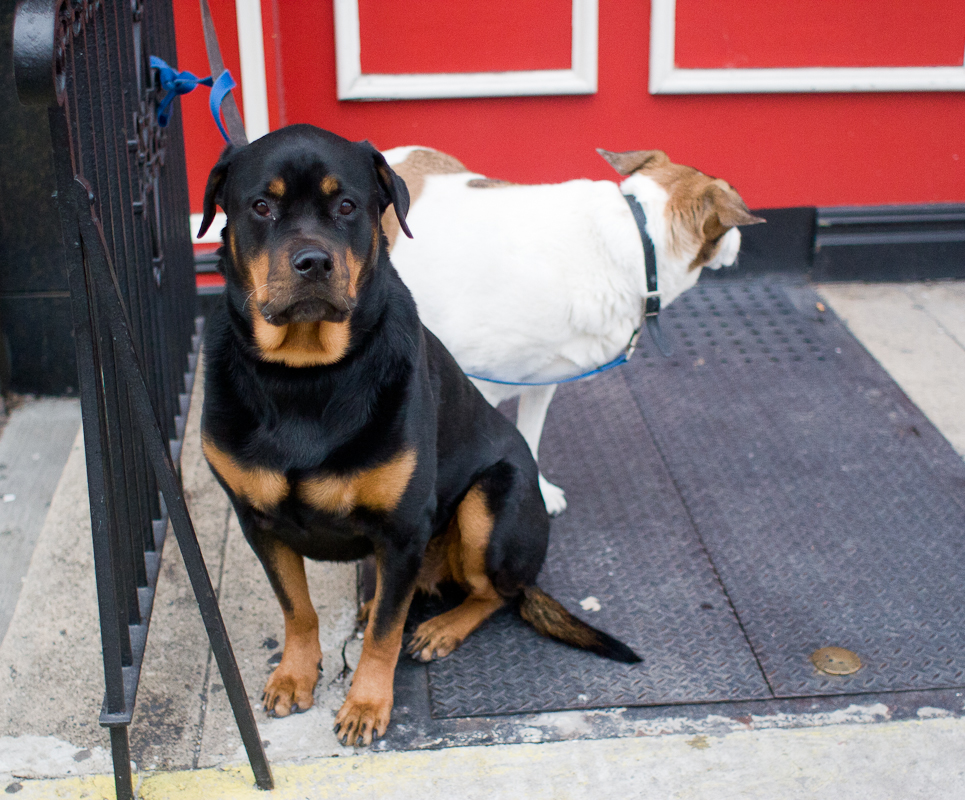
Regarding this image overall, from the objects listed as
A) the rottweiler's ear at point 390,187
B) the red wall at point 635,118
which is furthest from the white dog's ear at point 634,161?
the red wall at point 635,118

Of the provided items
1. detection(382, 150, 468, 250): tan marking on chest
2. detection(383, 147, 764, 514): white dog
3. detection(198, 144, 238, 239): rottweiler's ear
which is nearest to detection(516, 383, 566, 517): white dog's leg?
detection(383, 147, 764, 514): white dog

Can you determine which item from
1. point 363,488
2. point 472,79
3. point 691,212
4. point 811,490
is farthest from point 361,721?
point 472,79

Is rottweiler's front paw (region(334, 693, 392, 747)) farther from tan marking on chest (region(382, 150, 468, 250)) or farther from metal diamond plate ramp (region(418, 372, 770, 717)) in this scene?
tan marking on chest (region(382, 150, 468, 250))

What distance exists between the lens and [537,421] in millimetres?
3359

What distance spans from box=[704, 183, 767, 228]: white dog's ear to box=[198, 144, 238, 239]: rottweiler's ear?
59.7 inches

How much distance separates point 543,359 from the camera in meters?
3.03

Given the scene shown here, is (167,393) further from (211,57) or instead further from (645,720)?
(645,720)

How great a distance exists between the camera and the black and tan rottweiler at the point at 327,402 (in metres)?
2.02

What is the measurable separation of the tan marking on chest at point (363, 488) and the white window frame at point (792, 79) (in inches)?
130

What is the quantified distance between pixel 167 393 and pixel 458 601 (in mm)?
1159

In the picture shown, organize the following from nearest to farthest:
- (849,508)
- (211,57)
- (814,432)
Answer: (211,57) → (849,508) → (814,432)

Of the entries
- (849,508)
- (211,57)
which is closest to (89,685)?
(211,57)

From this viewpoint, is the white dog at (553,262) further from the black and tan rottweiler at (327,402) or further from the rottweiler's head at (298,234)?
the rottweiler's head at (298,234)

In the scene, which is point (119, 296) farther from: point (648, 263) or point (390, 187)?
point (648, 263)
